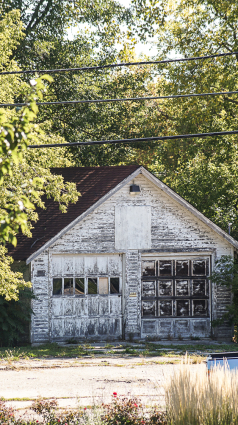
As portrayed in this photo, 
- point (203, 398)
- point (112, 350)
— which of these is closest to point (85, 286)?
point (112, 350)

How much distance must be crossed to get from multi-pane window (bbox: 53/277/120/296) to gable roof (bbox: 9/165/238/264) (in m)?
1.44

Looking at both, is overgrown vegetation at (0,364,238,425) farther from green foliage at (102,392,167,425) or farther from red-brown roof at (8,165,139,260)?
red-brown roof at (8,165,139,260)

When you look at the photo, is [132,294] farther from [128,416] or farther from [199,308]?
[128,416]

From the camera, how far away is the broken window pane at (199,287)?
1739cm

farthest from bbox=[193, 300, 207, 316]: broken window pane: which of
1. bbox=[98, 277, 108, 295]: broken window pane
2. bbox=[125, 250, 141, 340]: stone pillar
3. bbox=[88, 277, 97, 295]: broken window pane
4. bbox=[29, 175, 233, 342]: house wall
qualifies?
bbox=[88, 277, 97, 295]: broken window pane

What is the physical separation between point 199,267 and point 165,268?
1202 mm

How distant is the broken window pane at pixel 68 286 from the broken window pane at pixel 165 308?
3183 millimetres

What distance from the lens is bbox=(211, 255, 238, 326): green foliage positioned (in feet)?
54.4

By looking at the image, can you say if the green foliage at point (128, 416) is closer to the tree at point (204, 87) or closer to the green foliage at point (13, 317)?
the green foliage at point (13, 317)

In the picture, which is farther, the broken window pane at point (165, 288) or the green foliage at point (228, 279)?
the broken window pane at point (165, 288)

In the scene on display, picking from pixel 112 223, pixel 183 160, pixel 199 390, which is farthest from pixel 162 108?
pixel 199 390

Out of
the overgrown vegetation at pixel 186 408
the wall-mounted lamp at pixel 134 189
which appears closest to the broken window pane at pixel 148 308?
the wall-mounted lamp at pixel 134 189

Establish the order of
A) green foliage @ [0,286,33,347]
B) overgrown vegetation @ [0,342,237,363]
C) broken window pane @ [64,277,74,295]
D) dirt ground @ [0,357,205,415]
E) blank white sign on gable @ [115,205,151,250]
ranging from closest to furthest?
dirt ground @ [0,357,205,415], overgrown vegetation @ [0,342,237,363], green foliage @ [0,286,33,347], broken window pane @ [64,277,74,295], blank white sign on gable @ [115,205,151,250]

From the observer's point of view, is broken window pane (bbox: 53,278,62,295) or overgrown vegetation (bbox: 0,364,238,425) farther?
broken window pane (bbox: 53,278,62,295)
